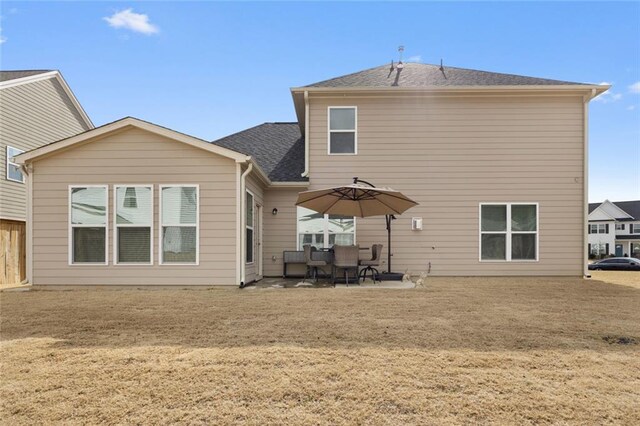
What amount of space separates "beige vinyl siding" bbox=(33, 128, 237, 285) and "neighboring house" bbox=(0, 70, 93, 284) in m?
3.58

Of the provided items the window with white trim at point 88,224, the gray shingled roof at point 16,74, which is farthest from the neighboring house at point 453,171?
the gray shingled roof at point 16,74

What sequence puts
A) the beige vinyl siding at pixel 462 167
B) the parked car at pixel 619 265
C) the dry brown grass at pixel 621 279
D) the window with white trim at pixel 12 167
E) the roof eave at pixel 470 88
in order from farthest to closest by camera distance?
the parked car at pixel 619 265, the window with white trim at pixel 12 167, the beige vinyl siding at pixel 462 167, the roof eave at pixel 470 88, the dry brown grass at pixel 621 279

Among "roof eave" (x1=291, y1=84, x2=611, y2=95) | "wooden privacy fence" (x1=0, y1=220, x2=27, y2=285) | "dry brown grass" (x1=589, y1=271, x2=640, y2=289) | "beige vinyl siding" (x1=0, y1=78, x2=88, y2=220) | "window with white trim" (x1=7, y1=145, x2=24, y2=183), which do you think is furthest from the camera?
"window with white trim" (x1=7, y1=145, x2=24, y2=183)

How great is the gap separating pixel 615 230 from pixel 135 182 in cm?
4803

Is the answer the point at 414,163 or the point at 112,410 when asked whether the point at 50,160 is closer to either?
the point at 112,410

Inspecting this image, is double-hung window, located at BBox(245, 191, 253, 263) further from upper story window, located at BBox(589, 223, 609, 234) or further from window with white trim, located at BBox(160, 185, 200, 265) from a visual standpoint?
upper story window, located at BBox(589, 223, 609, 234)

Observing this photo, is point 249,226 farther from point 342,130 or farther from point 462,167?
point 462,167

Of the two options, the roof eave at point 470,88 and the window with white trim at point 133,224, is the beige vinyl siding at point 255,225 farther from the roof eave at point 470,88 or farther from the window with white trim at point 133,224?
the roof eave at point 470,88

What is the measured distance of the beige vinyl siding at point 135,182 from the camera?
7918mm

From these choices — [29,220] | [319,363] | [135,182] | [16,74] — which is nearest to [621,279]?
[319,363]

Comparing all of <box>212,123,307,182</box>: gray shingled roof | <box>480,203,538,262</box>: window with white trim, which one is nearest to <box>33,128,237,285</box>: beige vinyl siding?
<box>212,123,307,182</box>: gray shingled roof

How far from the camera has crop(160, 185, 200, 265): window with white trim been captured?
7.95 metres

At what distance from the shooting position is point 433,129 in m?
10.4

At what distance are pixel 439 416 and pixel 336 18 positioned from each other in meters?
10.9
